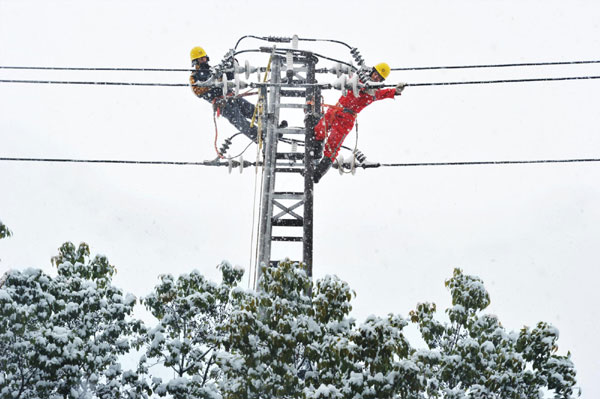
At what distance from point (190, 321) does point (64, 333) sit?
2465 millimetres

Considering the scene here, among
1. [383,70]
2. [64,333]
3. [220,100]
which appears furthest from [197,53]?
[64,333]

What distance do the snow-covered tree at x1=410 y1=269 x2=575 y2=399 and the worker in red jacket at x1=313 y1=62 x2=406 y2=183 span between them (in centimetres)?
314

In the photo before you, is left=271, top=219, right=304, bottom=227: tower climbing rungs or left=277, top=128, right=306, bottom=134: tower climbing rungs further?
left=277, top=128, right=306, bottom=134: tower climbing rungs

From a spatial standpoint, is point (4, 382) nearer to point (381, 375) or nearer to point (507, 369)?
point (381, 375)

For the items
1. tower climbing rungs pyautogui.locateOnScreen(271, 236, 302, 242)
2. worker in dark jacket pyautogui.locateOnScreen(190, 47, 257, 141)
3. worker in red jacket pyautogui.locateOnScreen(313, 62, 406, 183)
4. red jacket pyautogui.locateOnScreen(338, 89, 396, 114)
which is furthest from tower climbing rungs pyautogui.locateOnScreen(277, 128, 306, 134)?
tower climbing rungs pyautogui.locateOnScreen(271, 236, 302, 242)

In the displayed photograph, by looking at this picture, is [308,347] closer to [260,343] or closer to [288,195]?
[260,343]

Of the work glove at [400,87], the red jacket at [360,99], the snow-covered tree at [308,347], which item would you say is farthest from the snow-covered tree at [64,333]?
the work glove at [400,87]

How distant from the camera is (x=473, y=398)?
10.3m

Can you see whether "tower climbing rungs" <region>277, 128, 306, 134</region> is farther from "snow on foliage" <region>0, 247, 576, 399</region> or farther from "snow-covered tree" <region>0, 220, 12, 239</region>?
"snow-covered tree" <region>0, 220, 12, 239</region>

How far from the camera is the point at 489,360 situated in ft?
34.8

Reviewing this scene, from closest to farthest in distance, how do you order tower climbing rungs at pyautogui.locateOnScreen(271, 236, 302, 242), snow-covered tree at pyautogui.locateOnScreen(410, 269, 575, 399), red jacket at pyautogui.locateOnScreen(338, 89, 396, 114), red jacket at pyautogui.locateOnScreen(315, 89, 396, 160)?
snow-covered tree at pyautogui.locateOnScreen(410, 269, 575, 399) < tower climbing rungs at pyautogui.locateOnScreen(271, 236, 302, 242) < red jacket at pyautogui.locateOnScreen(315, 89, 396, 160) < red jacket at pyautogui.locateOnScreen(338, 89, 396, 114)

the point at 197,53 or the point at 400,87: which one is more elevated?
the point at 197,53

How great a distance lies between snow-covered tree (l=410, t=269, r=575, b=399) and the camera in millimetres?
10039

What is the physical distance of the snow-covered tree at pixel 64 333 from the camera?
38.3 ft
